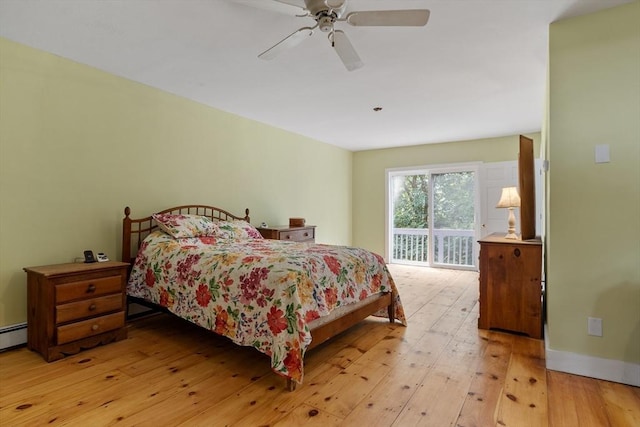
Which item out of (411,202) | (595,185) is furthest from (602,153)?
(411,202)

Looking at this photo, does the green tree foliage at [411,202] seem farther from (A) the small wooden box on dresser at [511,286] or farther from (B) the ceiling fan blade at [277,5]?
(B) the ceiling fan blade at [277,5]

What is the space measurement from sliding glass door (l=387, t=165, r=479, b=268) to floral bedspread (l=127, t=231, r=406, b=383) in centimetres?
334

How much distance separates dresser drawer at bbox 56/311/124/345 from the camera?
2.44 metres

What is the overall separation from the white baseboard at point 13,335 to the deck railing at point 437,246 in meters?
5.61

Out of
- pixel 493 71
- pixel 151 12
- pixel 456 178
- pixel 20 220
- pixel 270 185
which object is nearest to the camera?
pixel 151 12

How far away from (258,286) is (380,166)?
203 inches

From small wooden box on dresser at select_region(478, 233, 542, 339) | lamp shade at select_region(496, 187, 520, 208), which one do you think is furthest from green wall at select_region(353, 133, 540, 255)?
small wooden box on dresser at select_region(478, 233, 542, 339)

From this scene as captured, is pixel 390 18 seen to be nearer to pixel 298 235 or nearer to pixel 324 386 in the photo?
pixel 324 386

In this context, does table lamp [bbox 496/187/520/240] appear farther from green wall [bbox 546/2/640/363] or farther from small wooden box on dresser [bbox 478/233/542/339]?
green wall [bbox 546/2/640/363]

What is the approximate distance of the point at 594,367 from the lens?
219 cm

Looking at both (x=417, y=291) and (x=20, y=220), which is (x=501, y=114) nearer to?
(x=417, y=291)

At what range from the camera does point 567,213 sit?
2.29 metres

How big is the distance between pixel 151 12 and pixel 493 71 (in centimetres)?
286

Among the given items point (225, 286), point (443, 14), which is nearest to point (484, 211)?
point (443, 14)
